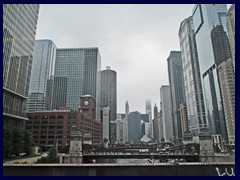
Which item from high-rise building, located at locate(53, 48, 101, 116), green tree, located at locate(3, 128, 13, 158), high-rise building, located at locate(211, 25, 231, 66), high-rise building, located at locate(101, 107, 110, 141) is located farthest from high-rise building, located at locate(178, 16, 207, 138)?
green tree, located at locate(3, 128, 13, 158)

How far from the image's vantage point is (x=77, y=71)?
76625 millimetres

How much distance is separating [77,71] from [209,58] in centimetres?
4891

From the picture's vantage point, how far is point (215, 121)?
6669 cm

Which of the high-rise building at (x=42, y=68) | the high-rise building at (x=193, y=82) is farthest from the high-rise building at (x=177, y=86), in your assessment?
the high-rise building at (x=42, y=68)

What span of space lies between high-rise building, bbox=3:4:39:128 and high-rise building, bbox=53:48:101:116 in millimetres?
35805

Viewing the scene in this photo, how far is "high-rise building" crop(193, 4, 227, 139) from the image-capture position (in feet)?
217

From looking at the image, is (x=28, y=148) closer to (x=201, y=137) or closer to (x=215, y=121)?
(x=201, y=137)

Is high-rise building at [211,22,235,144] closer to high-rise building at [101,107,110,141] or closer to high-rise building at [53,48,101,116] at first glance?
high-rise building at [53,48,101,116]

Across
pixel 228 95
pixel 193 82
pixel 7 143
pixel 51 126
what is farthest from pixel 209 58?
pixel 7 143

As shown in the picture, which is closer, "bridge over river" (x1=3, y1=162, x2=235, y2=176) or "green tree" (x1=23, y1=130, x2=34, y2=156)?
"bridge over river" (x1=3, y1=162, x2=235, y2=176)

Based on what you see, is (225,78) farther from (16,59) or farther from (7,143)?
(7,143)

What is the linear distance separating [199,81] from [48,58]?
7721cm

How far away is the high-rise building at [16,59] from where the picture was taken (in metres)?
27.1

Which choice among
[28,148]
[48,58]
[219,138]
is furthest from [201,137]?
[48,58]
